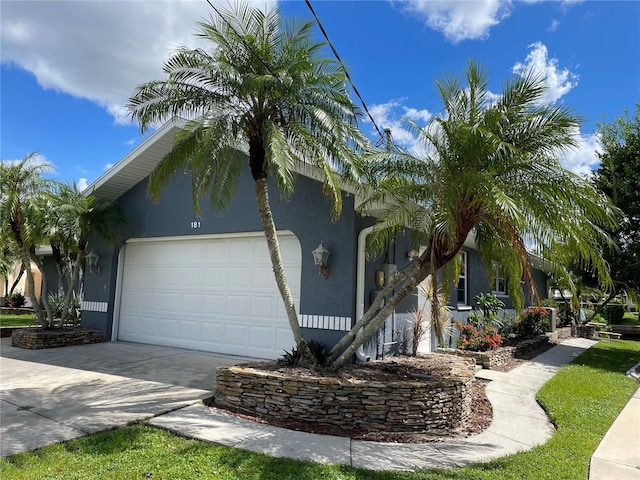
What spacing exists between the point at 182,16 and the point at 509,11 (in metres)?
6.61

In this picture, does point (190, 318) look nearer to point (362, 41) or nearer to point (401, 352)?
point (401, 352)

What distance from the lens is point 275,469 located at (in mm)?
4176

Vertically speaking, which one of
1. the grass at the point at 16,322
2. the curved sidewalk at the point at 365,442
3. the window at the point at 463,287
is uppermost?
the window at the point at 463,287

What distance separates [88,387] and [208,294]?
386 cm

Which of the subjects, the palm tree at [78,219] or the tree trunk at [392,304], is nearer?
the tree trunk at [392,304]

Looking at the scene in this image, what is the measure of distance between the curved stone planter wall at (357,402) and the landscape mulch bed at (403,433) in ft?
0.39

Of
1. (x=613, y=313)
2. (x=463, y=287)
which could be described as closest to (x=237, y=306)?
(x=463, y=287)

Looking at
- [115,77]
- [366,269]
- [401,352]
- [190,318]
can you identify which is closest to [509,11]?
[366,269]

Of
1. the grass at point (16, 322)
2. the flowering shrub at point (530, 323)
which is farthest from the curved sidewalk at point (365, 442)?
the grass at point (16, 322)

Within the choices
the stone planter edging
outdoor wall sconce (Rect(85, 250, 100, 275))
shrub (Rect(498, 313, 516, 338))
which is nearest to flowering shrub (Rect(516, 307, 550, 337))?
shrub (Rect(498, 313, 516, 338))

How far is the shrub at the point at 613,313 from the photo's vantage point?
2597 centimetres

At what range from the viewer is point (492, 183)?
550cm

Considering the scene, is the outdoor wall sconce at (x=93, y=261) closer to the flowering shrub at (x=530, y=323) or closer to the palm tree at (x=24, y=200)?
the palm tree at (x=24, y=200)

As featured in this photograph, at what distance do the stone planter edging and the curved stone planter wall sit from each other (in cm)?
771
